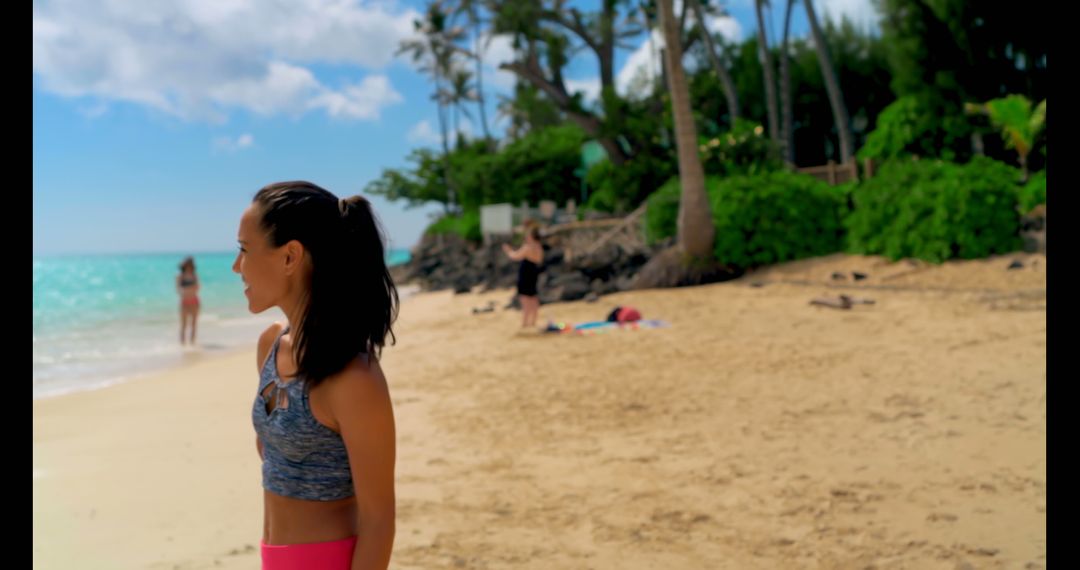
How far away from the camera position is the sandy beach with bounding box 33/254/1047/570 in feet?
12.2

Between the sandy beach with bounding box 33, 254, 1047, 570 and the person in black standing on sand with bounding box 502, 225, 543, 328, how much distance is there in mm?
1445

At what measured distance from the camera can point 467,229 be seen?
120 feet

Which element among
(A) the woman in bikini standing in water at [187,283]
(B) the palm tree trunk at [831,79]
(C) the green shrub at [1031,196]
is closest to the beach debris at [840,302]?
(C) the green shrub at [1031,196]

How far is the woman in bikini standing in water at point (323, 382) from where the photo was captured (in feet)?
5.09

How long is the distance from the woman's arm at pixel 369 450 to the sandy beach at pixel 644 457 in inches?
81.8

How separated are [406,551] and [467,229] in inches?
1307

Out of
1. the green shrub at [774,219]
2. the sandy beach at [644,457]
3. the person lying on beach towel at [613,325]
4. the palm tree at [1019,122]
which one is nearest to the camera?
the sandy beach at [644,457]

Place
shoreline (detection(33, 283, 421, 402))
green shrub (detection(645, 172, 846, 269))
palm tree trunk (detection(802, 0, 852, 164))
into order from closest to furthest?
1. shoreline (detection(33, 283, 421, 402))
2. green shrub (detection(645, 172, 846, 269))
3. palm tree trunk (detection(802, 0, 852, 164))

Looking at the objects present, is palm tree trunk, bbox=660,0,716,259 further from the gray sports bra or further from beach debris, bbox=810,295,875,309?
the gray sports bra

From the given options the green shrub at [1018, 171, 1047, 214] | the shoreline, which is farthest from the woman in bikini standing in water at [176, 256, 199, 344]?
the green shrub at [1018, 171, 1047, 214]

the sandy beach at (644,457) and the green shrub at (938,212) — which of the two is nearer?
the sandy beach at (644,457)

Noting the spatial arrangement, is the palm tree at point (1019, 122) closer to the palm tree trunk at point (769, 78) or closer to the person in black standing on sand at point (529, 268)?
the palm tree trunk at point (769, 78)

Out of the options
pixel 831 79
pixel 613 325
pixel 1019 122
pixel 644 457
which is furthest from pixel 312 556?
pixel 831 79
